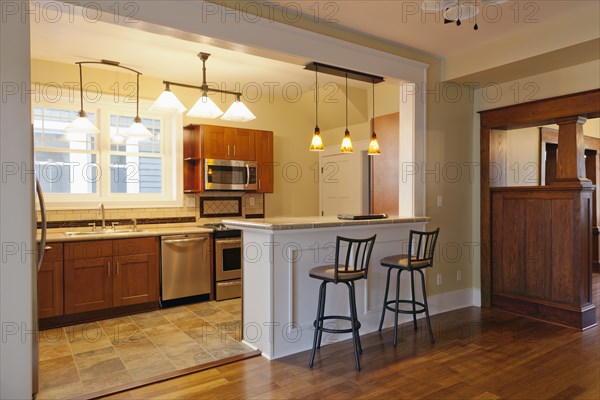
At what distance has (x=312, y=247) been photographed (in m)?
3.31

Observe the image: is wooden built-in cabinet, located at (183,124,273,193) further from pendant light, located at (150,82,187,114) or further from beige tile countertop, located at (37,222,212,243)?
pendant light, located at (150,82,187,114)

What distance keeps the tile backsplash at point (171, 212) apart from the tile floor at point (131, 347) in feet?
4.05

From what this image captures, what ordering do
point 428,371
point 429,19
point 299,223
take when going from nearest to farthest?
point 428,371
point 299,223
point 429,19

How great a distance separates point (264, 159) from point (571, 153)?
3.59m

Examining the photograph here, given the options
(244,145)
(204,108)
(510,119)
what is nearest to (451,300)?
(510,119)

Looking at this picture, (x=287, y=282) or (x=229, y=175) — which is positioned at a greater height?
(x=229, y=175)

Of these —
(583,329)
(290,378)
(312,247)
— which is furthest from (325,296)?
(583,329)

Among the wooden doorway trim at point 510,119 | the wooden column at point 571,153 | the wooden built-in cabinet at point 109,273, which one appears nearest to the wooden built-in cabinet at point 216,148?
the wooden built-in cabinet at point 109,273

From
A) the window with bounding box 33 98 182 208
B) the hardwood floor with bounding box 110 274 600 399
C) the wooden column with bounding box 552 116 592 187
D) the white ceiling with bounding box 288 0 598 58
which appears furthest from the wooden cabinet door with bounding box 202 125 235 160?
the wooden column with bounding box 552 116 592 187

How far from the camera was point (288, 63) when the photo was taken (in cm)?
375

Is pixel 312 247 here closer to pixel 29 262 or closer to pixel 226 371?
pixel 226 371

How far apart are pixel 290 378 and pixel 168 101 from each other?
2.60 metres

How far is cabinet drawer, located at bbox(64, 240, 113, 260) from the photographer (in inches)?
155

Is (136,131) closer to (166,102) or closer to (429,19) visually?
(166,102)
